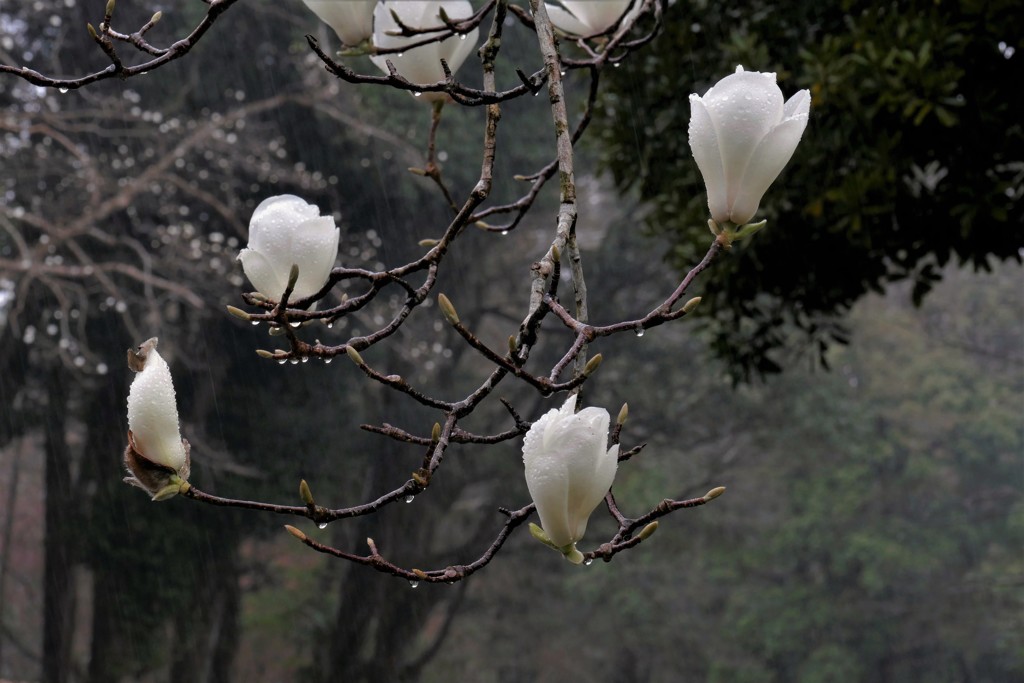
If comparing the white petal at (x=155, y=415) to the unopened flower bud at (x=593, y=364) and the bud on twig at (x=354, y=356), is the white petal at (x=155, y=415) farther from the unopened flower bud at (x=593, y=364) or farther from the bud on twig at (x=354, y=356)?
the unopened flower bud at (x=593, y=364)

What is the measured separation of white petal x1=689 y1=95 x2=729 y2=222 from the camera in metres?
0.54

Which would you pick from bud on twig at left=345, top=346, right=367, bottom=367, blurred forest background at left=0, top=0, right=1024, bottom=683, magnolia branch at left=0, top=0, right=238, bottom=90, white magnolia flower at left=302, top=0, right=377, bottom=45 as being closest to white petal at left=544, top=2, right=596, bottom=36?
white magnolia flower at left=302, top=0, right=377, bottom=45

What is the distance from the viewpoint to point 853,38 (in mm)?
1762

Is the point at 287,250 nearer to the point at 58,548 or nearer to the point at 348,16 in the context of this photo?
the point at 348,16

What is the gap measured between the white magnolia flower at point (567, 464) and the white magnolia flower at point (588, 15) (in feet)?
1.20

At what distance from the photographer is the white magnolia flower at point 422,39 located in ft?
2.32

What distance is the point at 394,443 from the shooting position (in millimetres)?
6223

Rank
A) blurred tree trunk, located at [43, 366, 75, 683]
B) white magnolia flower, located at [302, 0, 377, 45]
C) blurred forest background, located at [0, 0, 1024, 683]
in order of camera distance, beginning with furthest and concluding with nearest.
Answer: blurred tree trunk, located at [43, 366, 75, 683]
blurred forest background, located at [0, 0, 1024, 683]
white magnolia flower, located at [302, 0, 377, 45]

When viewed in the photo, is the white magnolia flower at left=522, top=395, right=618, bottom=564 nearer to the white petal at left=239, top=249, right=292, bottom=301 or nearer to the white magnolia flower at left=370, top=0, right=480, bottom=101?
the white petal at left=239, top=249, right=292, bottom=301

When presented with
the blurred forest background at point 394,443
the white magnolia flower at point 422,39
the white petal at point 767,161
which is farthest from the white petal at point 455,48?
the blurred forest background at point 394,443

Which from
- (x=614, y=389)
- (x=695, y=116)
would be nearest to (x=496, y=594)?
(x=614, y=389)

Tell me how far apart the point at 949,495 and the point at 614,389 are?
8.42 ft

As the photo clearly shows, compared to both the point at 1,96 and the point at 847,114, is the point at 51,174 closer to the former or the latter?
the point at 1,96

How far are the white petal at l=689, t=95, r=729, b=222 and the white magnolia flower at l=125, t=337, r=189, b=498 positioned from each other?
279 mm
